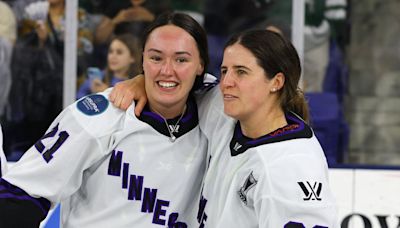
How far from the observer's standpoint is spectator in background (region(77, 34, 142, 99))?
4781mm

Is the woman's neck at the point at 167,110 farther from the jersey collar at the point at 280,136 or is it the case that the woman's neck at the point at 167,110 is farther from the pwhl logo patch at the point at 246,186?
the pwhl logo patch at the point at 246,186

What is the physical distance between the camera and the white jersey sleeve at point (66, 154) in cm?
231

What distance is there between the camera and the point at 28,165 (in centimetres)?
234

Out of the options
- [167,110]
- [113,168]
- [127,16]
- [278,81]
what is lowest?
[127,16]

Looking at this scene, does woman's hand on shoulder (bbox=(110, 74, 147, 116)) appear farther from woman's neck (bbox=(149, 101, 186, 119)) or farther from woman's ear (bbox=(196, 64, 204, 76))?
woman's ear (bbox=(196, 64, 204, 76))

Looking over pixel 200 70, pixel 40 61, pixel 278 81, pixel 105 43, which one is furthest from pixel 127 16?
pixel 278 81

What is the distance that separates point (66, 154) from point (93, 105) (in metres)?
0.17

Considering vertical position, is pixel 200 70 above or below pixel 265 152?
above

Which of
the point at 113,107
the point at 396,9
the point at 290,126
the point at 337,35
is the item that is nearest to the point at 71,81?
the point at 337,35

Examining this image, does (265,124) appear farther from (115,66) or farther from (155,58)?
(115,66)

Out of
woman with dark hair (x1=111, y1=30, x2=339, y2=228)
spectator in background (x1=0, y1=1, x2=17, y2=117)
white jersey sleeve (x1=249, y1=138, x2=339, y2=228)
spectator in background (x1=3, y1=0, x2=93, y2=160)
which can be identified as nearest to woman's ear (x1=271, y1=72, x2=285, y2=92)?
woman with dark hair (x1=111, y1=30, x2=339, y2=228)

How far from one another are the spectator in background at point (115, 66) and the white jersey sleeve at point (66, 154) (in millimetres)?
2402

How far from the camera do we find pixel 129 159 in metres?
2.40

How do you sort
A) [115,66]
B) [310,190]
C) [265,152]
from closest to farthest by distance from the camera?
1. [310,190]
2. [265,152]
3. [115,66]
